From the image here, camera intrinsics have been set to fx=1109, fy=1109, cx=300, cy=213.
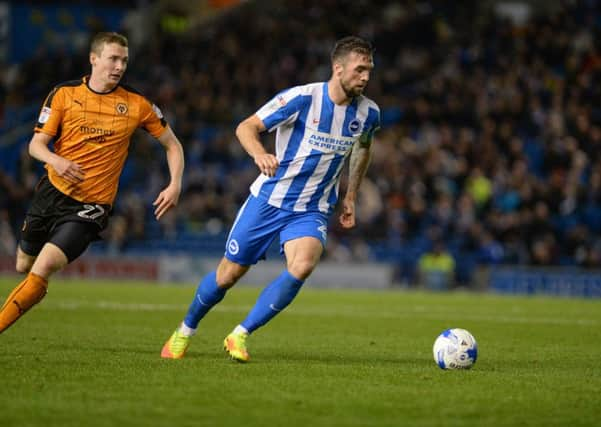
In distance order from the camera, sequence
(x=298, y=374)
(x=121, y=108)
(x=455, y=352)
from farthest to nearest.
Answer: (x=121, y=108) < (x=455, y=352) < (x=298, y=374)

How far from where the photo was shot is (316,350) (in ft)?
32.7

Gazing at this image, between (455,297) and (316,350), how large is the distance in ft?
39.8

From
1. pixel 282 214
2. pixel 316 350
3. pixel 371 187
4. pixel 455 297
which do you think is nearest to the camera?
pixel 282 214

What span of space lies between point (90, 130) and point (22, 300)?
145 cm

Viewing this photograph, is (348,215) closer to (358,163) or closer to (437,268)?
(358,163)

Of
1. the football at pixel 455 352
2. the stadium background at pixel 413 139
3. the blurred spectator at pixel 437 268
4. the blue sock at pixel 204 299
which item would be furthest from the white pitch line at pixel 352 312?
the stadium background at pixel 413 139

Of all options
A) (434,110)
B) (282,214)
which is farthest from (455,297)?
(282,214)

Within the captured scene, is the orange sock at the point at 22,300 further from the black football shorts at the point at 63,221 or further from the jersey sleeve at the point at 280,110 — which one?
the jersey sleeve at the point at 280,110

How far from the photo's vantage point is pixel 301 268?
847 centimetres

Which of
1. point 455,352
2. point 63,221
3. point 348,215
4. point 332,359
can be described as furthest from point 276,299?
point 63,221

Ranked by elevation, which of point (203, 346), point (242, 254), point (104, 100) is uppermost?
point (104, 100)

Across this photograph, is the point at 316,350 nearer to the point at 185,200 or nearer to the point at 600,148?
the point at 600,148

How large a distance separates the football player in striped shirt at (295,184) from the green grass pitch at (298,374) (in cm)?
51

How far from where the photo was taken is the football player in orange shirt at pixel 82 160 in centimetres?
866
